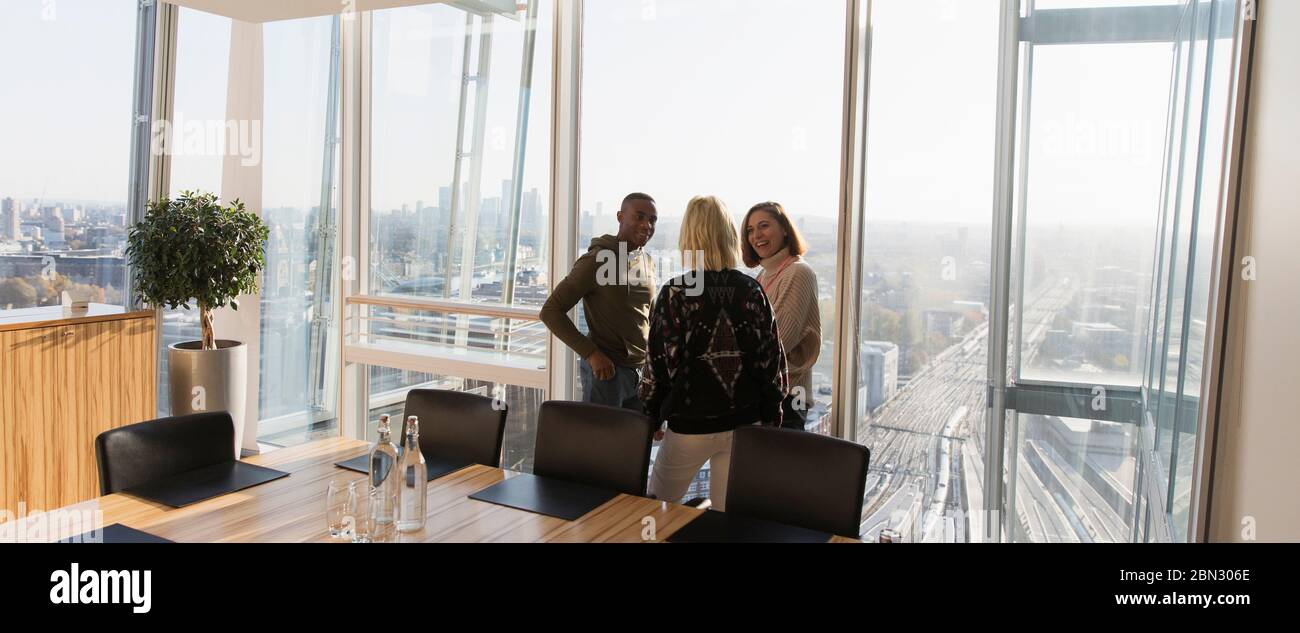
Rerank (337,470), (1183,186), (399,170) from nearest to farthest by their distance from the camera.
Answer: (337,470) → (1183,186) → (399,170)

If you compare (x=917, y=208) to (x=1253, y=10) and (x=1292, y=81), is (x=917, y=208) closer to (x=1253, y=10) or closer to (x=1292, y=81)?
(x=1253, y=10)

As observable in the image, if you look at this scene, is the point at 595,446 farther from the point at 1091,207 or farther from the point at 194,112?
the point at 194,112

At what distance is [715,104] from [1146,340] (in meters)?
2.12

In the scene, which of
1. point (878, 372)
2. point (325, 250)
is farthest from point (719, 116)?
point (325, 250)

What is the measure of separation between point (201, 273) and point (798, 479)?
12.3ft

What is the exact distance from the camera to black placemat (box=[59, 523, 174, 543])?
1.91 m

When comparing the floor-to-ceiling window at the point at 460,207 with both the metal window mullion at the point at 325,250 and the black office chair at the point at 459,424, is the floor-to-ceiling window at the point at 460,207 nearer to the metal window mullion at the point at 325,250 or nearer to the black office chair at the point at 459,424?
the metal window mullion at the point at 325,250

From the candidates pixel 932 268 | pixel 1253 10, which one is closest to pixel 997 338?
pixel 932 268

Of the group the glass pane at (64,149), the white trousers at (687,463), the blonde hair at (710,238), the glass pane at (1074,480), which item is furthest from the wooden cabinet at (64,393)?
the glass pane at (1074,480)

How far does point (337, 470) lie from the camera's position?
99.7 inches

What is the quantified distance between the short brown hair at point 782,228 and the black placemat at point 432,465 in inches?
60.5

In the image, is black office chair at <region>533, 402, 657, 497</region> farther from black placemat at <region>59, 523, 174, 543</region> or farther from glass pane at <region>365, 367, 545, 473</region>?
glass pane at <region>365, 367, 545, 473</region>

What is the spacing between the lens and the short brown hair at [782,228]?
3482 millimetres
